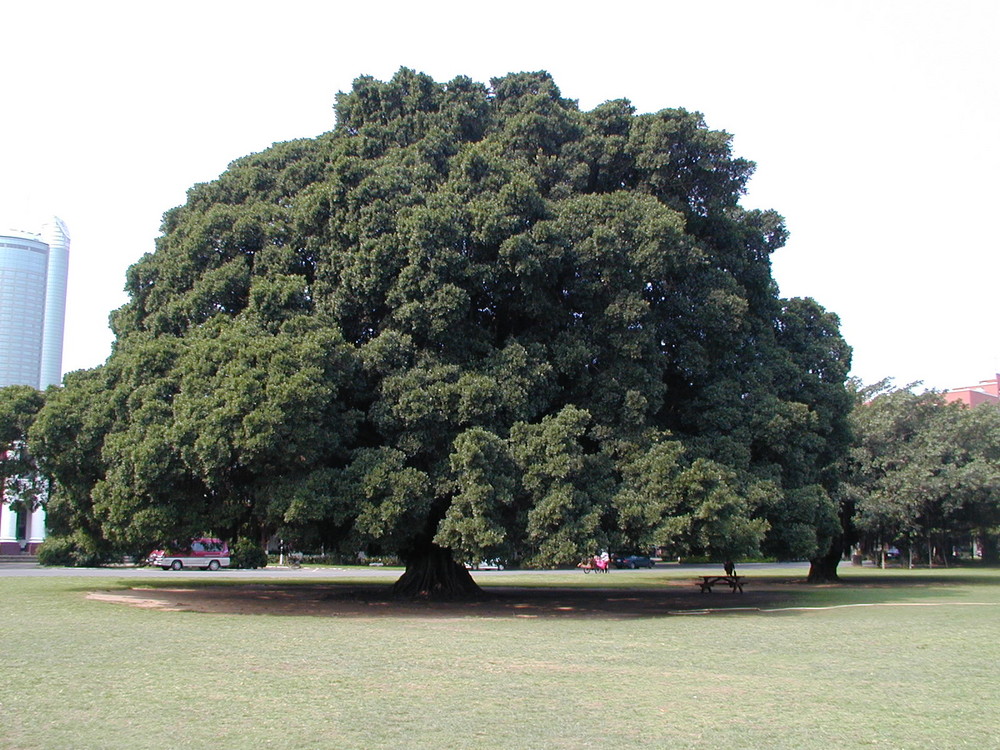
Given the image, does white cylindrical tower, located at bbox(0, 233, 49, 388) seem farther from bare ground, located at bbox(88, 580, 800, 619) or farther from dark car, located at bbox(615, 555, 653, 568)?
bare ground, located at bbox(88, 580, 800, 619)

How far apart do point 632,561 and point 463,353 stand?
37703 millimetres

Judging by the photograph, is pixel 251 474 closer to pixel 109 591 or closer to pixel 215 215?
pixel 215 215

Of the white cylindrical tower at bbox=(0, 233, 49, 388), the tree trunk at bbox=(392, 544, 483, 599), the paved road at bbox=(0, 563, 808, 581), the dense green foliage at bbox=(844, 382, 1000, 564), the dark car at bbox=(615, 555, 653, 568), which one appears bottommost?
the dark car at bbox=(615, 555, 653, 568)

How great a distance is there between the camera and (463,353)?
1927 cm

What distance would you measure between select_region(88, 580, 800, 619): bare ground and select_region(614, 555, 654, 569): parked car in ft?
80.5

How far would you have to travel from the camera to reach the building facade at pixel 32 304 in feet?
340

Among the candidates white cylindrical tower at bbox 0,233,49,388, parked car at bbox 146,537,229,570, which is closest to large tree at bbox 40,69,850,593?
parked car at bbox 146,537,229,570

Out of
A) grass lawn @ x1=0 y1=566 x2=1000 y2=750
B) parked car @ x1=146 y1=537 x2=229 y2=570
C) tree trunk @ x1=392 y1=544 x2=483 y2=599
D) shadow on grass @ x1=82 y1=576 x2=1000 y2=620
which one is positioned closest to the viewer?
grass lawn @ x1=0 y1=566 x2=1000 y2=750

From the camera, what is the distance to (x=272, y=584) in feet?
96.3

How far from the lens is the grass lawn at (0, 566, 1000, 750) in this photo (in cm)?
738

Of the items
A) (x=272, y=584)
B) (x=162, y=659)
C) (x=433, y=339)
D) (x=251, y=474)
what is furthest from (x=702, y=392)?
(x=272, y=584)

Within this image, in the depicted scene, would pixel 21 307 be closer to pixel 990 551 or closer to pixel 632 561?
pixel 632 561

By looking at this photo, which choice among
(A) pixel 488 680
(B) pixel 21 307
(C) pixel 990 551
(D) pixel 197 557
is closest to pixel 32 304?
(B) pixel 21 307

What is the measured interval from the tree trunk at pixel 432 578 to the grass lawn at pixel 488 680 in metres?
3.59
